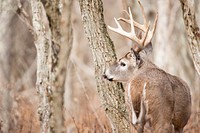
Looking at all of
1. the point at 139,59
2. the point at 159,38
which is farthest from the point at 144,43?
the point at 159,38

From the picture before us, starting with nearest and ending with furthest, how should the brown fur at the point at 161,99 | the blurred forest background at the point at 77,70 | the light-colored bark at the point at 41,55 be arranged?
the brown fur at the point at 161,99
the light-colored bark at the point at 41,55
the blurred forest background at the point at 77,70

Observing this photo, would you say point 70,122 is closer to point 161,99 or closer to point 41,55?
point 41,55

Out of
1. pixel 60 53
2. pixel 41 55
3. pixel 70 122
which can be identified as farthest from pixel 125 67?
pixel 60 53

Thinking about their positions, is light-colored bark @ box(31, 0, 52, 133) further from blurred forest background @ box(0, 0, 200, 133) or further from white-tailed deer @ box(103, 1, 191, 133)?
white-tailed deer @ box(103, 1, 191, 133)

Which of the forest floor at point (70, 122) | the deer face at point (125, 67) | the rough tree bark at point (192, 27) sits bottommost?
the forest floor at point (70, 122)

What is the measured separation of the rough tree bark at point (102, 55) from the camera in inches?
297

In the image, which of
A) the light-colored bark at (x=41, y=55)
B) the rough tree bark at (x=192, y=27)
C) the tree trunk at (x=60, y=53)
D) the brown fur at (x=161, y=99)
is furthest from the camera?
the light-colored bark at (x=41, y=55)

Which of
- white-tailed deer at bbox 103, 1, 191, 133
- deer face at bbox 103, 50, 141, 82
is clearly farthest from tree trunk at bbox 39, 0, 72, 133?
deer face at bbox 103, 50, 141, 82

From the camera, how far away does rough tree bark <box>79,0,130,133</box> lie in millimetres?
7555

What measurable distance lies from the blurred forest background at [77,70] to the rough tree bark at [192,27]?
1530mm

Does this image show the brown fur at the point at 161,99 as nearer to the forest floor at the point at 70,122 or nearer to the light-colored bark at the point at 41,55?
the light-colored bark at the point at 41,55

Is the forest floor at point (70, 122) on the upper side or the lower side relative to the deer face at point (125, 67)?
lower

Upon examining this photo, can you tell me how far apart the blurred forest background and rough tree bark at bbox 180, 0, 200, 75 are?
5.02 ft

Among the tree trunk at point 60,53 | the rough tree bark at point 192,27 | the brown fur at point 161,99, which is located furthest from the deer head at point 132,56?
the tree trunk at point 60,53
